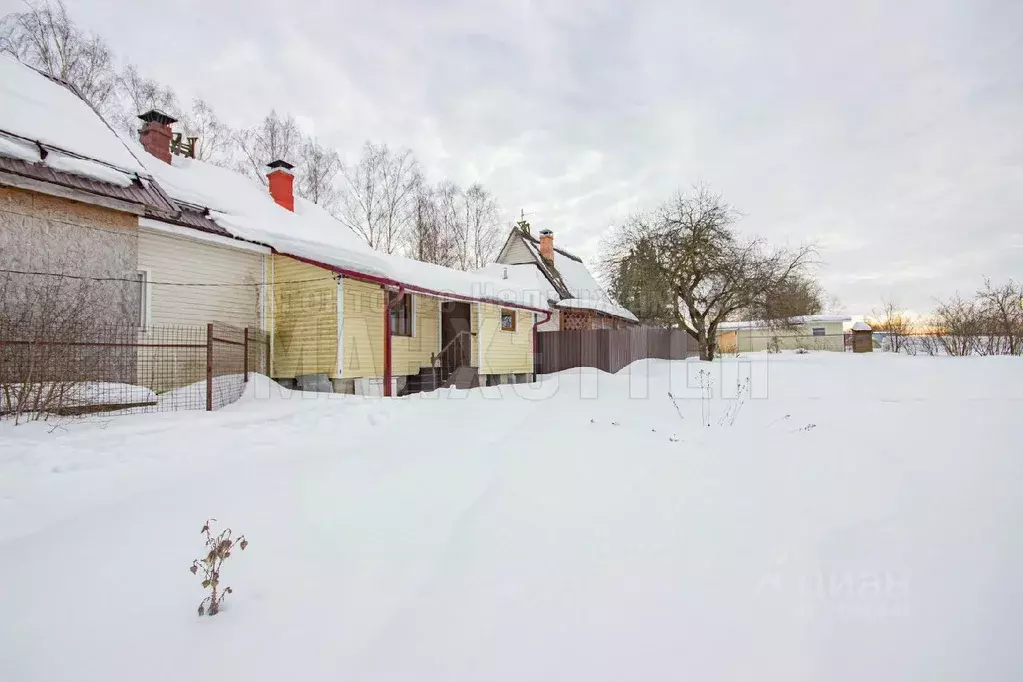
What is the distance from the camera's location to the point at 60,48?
47.6 feet

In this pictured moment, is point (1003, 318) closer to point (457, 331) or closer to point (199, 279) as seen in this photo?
point (457, 331)

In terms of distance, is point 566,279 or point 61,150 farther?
point 566,279

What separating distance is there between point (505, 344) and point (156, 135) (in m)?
9.17

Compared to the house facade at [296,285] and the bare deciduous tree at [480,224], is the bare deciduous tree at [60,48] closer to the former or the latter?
the house facade at [296,285]

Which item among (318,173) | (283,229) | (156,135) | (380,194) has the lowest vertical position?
(283,229)

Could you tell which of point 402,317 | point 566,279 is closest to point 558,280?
point 566,279

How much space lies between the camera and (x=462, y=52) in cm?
1011

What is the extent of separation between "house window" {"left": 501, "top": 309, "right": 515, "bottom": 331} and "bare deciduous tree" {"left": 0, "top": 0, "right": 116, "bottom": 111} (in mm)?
13544

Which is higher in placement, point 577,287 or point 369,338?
point 577,287

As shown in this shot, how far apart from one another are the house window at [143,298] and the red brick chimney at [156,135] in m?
3.78

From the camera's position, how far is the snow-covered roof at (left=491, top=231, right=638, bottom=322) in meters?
19.0

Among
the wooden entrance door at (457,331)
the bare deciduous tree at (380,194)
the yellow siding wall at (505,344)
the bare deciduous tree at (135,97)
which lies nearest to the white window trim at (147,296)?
the wooden entrance door at (457,331)

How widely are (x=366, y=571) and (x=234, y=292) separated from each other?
7.87 m

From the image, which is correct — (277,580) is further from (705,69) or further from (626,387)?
(705,69)
